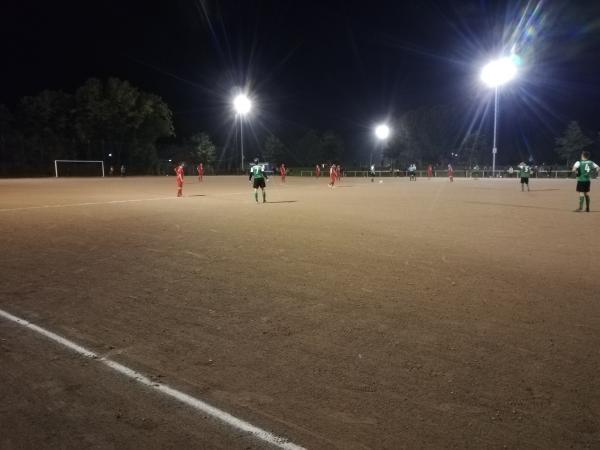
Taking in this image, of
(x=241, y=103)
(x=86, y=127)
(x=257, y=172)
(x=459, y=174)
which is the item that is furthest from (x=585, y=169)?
(x=86, y=127)

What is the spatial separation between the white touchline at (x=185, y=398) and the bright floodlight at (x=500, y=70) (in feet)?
164

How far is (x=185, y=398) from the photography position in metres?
3.62

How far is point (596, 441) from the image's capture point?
10.1 feet

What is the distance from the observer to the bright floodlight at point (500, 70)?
152 feet

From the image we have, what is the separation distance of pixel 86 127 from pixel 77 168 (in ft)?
25.7

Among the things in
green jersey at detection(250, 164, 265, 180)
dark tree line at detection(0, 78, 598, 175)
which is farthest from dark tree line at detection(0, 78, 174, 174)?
green jersey at detection(250, 164, 265, 180)

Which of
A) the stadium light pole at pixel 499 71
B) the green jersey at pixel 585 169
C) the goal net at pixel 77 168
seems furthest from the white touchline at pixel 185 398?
the goal net at pixel 77 168

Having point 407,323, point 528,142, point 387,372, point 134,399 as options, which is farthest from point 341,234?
point 528,142

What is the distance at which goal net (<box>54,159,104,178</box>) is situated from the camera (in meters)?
58.0

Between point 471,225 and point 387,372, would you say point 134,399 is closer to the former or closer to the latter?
point 387,372

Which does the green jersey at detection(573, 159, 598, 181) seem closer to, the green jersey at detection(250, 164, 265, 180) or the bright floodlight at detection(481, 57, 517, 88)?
the green jersey at detection(250, 164, 265, 180)

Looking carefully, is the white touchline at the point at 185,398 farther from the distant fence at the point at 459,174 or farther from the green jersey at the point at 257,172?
the distant fence at the point at 459,174

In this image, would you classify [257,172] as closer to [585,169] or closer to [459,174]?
[585,169]

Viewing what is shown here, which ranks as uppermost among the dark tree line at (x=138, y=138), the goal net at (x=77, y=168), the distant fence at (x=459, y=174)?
the dark tree line at (x=138, y=138)
